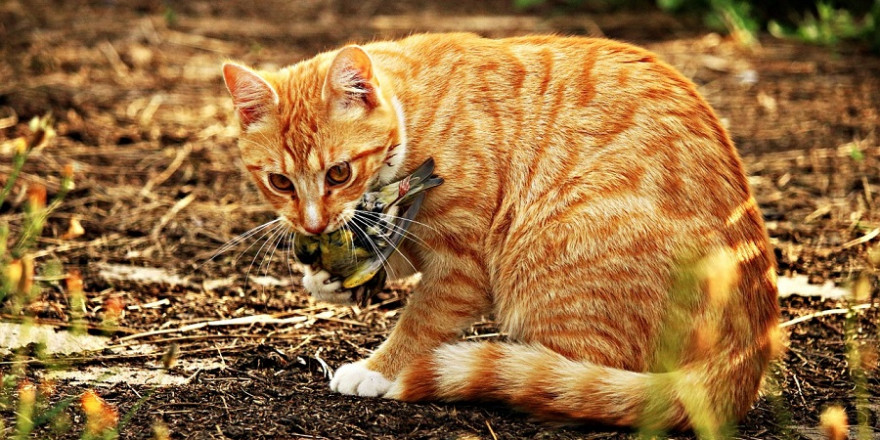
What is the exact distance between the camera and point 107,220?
4.54 meters

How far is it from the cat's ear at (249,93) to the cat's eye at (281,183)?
203mm

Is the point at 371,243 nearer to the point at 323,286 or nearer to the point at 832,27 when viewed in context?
the point at 323,286

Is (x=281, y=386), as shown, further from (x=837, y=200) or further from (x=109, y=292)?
(x=837, y=200)

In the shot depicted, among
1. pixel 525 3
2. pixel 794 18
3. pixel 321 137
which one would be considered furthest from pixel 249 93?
pixel 794 18

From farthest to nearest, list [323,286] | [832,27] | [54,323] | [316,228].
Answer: [832,27], [54,323], [323,286], [316,228]

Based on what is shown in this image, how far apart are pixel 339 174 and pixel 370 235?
24 centimetres

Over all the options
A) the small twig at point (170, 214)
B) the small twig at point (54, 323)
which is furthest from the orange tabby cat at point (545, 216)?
the small twig at point (170, 214)

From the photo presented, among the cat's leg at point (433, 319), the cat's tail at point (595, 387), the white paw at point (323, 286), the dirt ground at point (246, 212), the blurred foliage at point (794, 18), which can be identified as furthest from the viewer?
the blurred foliage at point (794, 18)

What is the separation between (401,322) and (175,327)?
908 millimetres

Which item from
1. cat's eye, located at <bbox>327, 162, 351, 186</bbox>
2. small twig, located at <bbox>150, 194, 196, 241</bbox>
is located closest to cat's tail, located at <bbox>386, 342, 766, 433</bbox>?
cat's eye, located at <bbox>327, 162, 351, 186</bbox>

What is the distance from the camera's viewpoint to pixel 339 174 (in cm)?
304

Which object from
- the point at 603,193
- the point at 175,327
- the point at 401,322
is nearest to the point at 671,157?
the point at 603,193

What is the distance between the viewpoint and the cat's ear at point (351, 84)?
2982 mm

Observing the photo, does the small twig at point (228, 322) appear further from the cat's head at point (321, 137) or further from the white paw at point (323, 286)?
the cat's head at point (321, 137)
